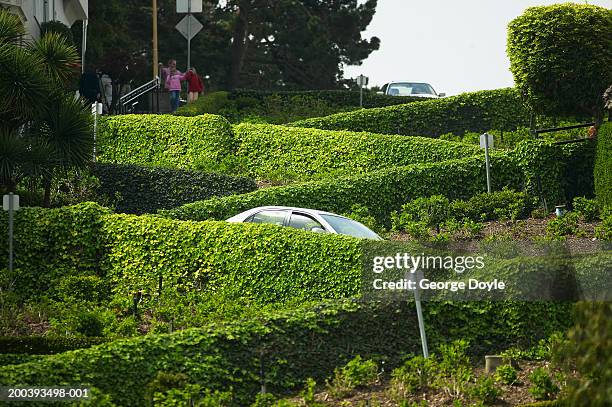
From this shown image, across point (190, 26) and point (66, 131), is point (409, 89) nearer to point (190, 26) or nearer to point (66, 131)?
point (190, 26)

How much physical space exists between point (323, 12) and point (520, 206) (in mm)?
40125

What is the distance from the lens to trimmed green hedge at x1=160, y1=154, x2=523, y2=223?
27.3 m

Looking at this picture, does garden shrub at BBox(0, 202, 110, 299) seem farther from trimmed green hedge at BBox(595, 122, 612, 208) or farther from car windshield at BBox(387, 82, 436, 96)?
car windshield at BBox(387, 82, 436, 96)

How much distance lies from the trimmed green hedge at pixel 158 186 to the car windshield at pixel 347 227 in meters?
7.65

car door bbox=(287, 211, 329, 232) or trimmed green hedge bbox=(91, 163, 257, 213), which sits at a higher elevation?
trimmed green hedge bbox=(91, 163, 257, 213)

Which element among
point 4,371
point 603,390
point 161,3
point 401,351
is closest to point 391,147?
point 401,351

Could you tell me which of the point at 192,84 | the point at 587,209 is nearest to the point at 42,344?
the point at 587,209

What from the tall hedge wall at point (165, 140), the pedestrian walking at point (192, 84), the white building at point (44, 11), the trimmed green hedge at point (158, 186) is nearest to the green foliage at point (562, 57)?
the trimmed green hedge at point (158, 186)

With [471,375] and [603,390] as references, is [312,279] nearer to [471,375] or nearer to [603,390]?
[471,375]

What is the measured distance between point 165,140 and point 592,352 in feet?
86.1

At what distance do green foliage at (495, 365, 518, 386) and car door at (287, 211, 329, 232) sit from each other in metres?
6.04

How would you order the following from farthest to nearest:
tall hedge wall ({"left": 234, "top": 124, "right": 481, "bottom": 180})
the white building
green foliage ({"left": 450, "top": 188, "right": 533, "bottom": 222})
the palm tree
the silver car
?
the white building → tall hedge wall ({"left": 234, "top": 124, "right": 481, "bottom": 180}) → green foliage ({"left": 450, "top": 188, "right": 533, "bottom": 222}) → the palm tree → the silver car

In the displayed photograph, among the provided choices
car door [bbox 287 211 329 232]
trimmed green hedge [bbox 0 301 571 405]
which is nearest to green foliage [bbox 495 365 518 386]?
trimmed green hedge [bbox 0 301 571 405]

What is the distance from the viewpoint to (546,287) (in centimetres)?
1891
